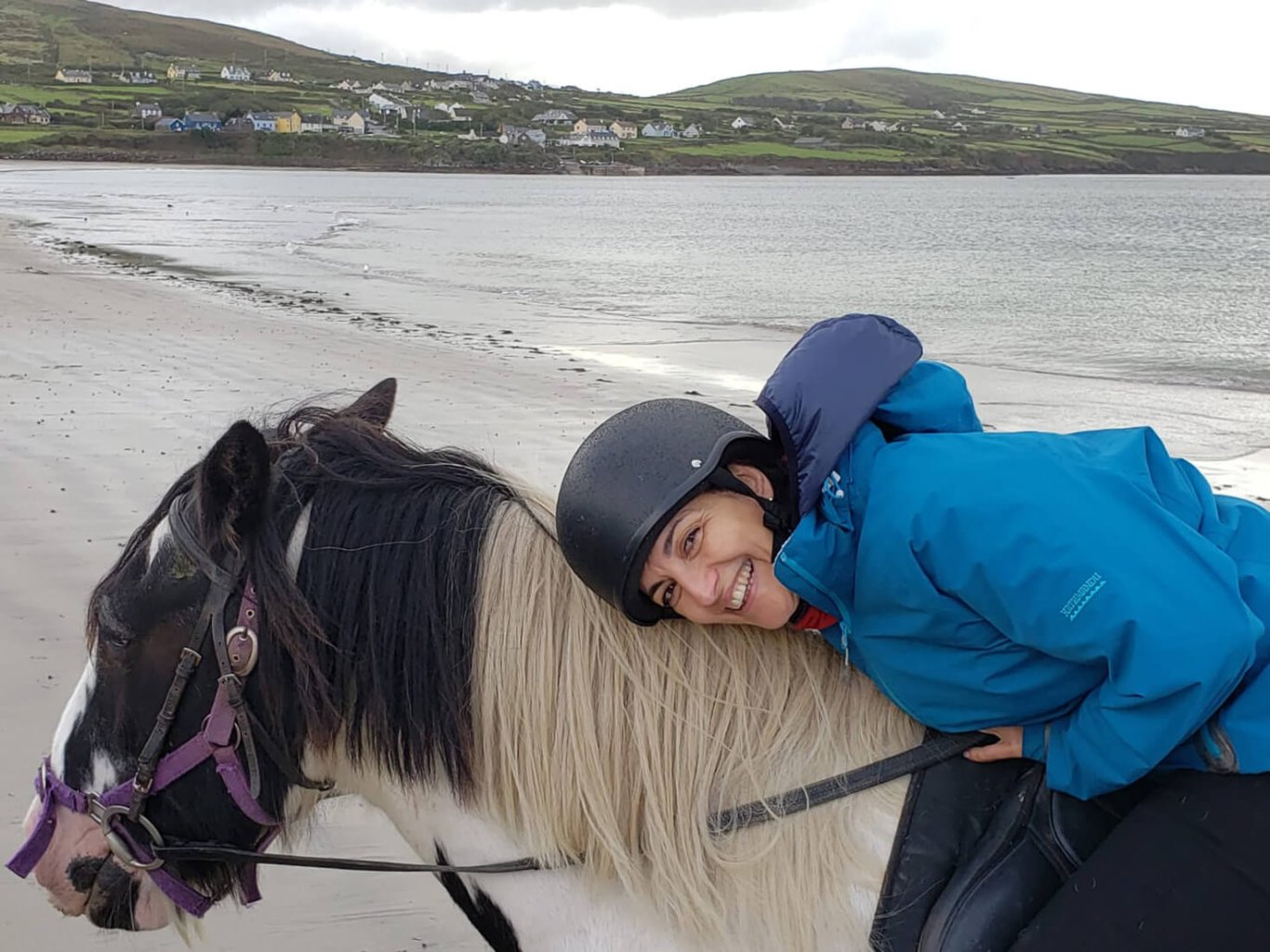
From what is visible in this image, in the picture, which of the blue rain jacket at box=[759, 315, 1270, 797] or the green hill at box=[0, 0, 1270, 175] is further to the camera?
the green hill at box=[0, 0, 1270, 175]

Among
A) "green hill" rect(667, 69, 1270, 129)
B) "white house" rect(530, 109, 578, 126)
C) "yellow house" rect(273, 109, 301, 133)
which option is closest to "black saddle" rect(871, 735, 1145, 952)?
"yellow house" rect(273, 109, 301, 133)

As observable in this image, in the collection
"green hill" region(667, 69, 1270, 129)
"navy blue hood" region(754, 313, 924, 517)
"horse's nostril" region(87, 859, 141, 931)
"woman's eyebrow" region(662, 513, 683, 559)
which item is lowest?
"horse's nostril" region(87, 859, 141, 931)

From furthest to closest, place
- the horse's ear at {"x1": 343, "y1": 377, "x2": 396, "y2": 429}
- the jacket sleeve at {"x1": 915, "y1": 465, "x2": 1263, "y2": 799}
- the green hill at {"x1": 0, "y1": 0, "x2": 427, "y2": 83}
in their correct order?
the green hill at {"x1": 0, "y1": 0, "x2": 427, "y2": 83}
the horse's ear at {"x1": 343, "y1": 377, "x2": 396, "y2": 429}
the jacket sleeve at {"x1": 915, "y1": 465, "x2": 1263, "y2": 799}

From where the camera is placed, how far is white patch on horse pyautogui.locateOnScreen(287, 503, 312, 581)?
196 cm

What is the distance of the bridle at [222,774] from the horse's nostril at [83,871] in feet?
0.17

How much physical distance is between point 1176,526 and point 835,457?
21.0 inches

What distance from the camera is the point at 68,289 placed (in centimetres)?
1672

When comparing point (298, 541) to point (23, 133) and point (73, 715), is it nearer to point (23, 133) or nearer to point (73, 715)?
point (73, 715)

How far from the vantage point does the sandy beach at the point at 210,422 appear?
3.69m

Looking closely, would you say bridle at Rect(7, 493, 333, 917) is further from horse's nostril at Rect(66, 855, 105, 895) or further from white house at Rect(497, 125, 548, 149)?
white house at Rect(497, 125, 548, 149)

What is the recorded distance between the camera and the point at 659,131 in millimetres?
135000

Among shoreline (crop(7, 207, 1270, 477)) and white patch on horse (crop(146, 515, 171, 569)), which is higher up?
white patch on horse (crop(146, 515, 171, 569))

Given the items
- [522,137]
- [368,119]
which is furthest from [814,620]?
[368,119]

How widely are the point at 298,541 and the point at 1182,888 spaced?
1607 millimetres
